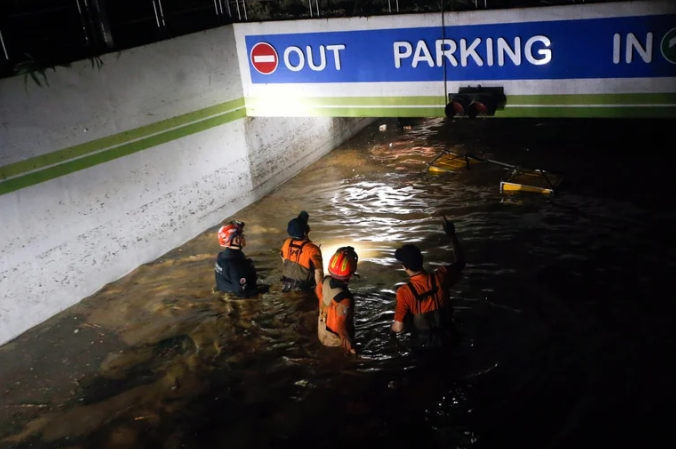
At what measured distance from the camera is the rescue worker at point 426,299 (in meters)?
6.99

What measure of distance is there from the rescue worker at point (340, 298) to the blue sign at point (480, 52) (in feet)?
15.3

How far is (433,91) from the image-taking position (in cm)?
1071

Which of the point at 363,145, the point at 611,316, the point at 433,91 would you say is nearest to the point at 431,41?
the point at 433,91

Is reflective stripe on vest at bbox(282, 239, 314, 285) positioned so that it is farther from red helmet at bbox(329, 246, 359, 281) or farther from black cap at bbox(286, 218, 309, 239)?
red helmet at bbox(329, 246, 359, 281)

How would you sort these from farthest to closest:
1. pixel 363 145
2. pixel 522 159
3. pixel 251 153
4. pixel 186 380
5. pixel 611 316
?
1. pixel 363 145
2. pixel 522 159
3. pixel 251 153
4. pixel 611 316
5. pixel 186 380

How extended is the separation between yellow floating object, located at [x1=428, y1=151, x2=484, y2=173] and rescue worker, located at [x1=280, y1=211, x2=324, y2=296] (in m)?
6.68

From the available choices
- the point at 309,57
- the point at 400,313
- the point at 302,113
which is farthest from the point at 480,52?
the point at 400,313

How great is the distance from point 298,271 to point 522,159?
8.45m

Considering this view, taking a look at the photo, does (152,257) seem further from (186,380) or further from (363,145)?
(363,145)

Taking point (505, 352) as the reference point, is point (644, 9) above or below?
above

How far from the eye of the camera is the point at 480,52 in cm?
1009

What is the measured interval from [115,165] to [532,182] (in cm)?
837

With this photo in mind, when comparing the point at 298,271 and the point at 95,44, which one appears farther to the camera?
the point at 95,44

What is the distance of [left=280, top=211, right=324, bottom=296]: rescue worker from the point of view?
876 cm
